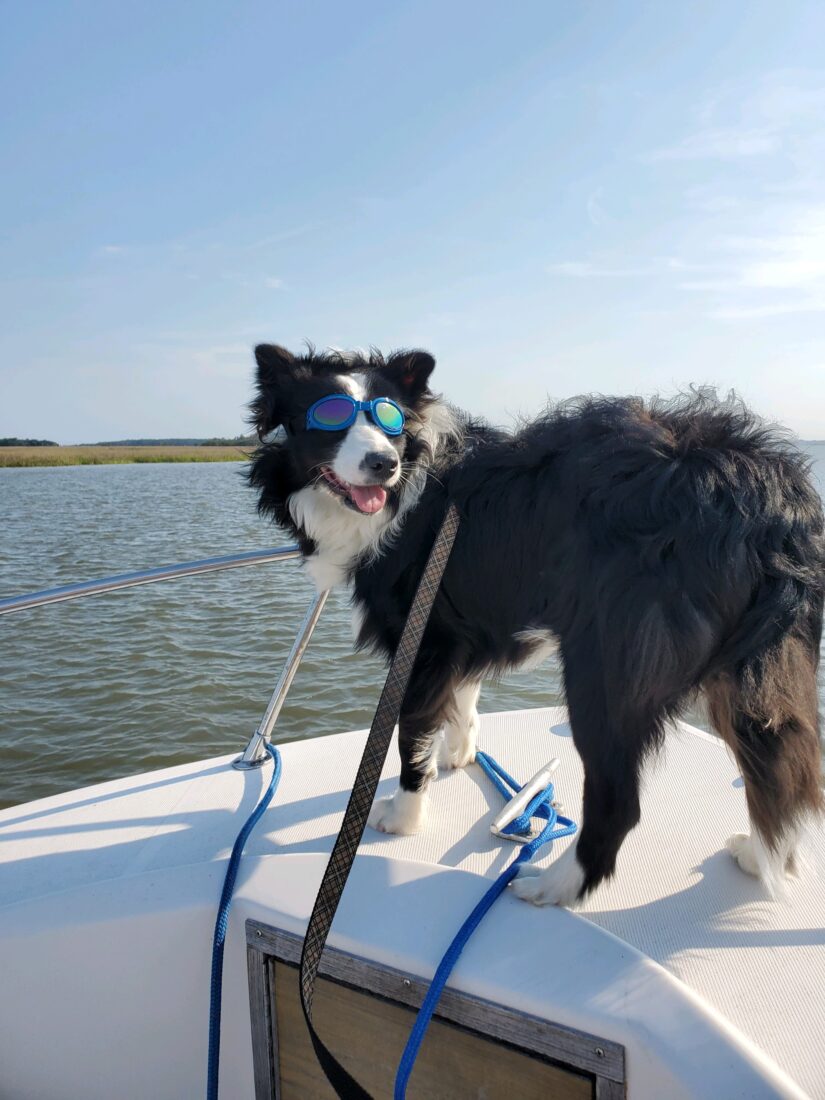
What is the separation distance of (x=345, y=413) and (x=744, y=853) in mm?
1588

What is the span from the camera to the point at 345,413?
2.31 m

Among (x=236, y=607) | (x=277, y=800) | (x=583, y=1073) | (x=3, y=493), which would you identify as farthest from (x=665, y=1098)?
(x=3, y=493)

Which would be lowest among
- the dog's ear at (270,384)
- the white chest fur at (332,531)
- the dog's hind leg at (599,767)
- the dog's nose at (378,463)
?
the dog's hind leg at (599,767)

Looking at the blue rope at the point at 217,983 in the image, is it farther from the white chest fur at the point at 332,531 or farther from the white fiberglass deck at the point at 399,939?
the white chest fur at the point at 332,531

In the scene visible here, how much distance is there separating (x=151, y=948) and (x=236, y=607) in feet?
22.3

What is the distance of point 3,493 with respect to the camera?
22984mm

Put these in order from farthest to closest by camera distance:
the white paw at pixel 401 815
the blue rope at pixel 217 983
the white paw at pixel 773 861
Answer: the white paw at pixel 401 815
the white paw at pixel 773 861
the blue rope at pixel 217 983

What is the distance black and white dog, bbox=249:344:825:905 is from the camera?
1563 millimetres

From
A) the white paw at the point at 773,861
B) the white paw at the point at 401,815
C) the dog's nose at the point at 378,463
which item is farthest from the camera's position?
the dog's nose at the point at 378,463

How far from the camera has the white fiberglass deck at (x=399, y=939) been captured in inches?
47.1

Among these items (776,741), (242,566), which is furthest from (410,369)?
(776,741)

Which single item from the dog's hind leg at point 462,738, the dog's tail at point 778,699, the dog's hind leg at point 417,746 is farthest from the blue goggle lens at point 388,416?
the dog's tail at point 778,699

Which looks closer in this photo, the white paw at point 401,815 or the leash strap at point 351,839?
the leash strap at point 351,839

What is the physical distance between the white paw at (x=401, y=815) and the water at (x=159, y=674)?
3.69 ft
